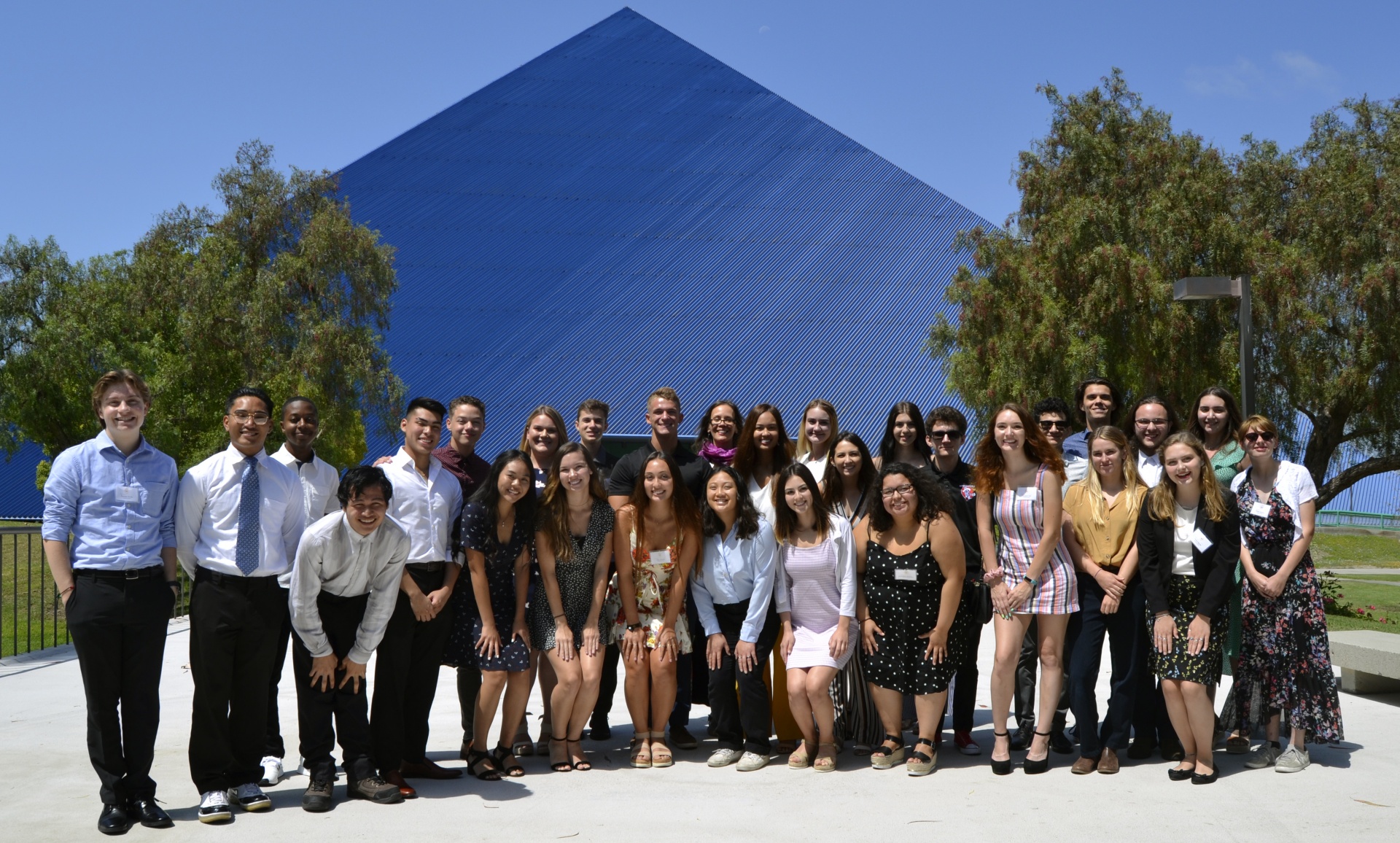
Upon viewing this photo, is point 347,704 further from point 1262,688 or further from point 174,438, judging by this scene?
point 174,438

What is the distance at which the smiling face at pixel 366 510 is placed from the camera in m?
4.71

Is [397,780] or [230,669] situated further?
[397,780]

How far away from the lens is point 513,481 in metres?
5.29

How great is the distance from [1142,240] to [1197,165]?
1.36 metres

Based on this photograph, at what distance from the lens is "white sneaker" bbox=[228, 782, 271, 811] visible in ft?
15.4

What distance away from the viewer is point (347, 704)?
488 centimetres

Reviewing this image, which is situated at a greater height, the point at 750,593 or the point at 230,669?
the point at 750,593

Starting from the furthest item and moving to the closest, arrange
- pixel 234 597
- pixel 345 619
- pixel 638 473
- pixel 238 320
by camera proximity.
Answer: pixel 238 320 → pixel 638 473 → pixel 345 619 → pixel 234 597

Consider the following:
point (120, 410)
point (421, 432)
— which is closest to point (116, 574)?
point (120, 410)

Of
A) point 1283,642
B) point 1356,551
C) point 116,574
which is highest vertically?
point 116,574

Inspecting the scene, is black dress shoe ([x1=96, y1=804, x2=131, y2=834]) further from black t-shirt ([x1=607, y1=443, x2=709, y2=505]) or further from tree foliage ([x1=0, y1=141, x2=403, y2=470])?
tree foliage ([x1=0, y1=141, x2=403, y2=470])

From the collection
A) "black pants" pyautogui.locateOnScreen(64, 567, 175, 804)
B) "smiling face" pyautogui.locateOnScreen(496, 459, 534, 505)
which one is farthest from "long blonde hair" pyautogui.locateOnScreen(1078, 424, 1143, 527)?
"black pants" pyautogui.locateOnScreen(64, 567, 175, 804)

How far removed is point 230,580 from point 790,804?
2.62 meters

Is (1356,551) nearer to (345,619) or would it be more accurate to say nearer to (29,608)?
(345,619)
